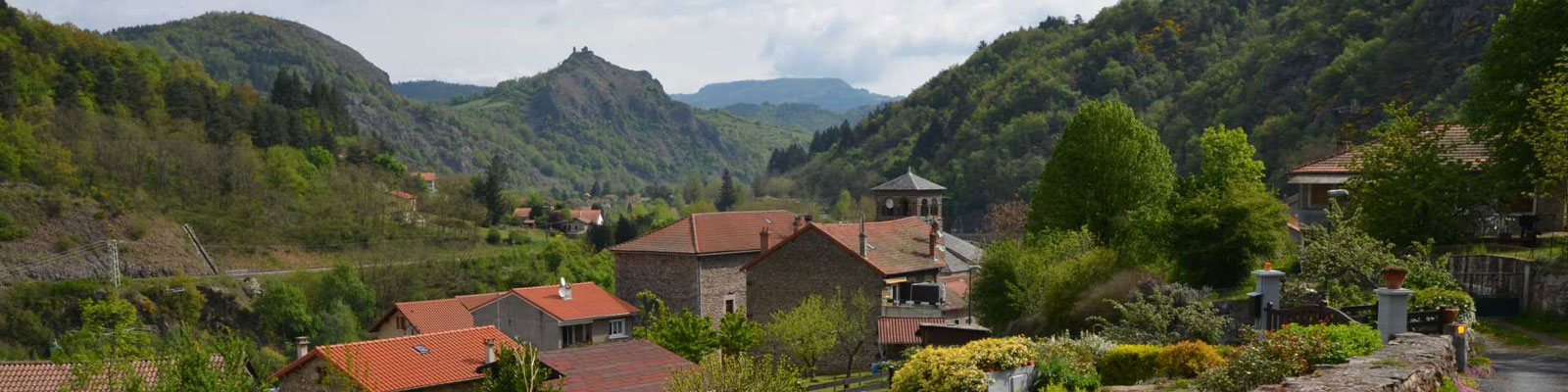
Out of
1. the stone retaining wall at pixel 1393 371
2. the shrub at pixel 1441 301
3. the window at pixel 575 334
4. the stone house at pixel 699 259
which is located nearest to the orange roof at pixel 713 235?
the stone house at pixel 699 259

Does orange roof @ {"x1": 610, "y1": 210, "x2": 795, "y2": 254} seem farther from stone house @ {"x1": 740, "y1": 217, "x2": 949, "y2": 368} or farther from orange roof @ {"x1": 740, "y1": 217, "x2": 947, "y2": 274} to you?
stone house @ {"x1": 740, "y1": 217, "x2": 949, "y2": 368}

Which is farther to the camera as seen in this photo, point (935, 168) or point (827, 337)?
point (935, 168)

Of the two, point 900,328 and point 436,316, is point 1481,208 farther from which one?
point 436,316

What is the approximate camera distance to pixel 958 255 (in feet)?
174

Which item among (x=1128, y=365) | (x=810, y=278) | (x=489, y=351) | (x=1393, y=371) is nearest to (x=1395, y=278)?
(x=1128, y=365)

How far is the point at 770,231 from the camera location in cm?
4953

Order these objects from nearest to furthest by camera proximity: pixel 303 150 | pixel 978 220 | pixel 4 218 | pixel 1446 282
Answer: pixel 1446 282, pixel 4 218, pixel 303 150, pixel 978 220

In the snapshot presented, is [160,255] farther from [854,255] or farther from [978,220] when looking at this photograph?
[978,220]

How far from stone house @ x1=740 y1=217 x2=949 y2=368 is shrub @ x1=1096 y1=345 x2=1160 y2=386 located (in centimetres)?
2133

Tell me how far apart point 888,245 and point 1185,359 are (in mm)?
27085

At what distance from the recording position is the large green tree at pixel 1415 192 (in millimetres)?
23484

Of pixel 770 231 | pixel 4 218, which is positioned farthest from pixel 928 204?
pixel 4 218

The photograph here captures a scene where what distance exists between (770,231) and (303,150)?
7715cm

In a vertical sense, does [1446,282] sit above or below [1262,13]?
below
